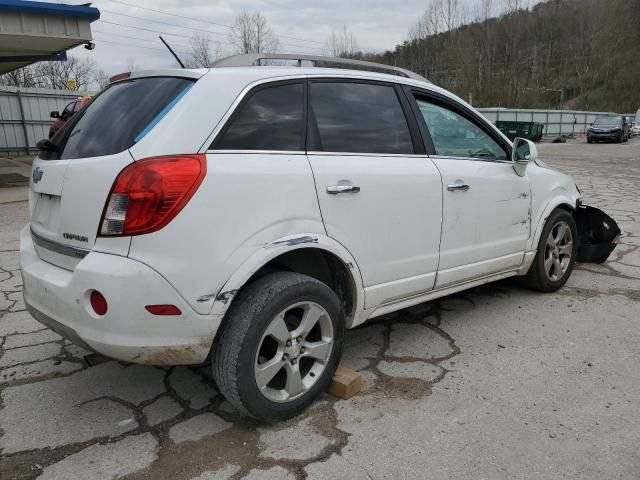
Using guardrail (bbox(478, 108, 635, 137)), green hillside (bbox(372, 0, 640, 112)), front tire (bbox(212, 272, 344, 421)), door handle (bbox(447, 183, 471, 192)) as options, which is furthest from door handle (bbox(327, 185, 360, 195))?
green hillside (bbox(372, 0, 640, 112))

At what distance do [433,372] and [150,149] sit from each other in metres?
2.05

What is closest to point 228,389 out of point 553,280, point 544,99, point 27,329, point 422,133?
point 422,133

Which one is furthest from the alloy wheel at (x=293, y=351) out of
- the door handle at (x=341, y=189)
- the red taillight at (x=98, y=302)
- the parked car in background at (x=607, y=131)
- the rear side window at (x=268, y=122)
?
the parked car in background at (x=607, y=131)

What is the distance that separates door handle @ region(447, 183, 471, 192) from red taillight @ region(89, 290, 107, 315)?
6.91ft

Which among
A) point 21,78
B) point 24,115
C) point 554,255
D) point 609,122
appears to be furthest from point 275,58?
point 21,78

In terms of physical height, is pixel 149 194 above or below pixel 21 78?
below

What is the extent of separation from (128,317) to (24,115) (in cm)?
1836

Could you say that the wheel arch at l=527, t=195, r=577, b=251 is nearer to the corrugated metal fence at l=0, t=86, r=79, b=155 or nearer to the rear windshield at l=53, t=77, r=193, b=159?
the rear windshield at l=53, t=77, r=193, b=159

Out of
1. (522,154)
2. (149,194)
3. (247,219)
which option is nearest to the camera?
(149,194)

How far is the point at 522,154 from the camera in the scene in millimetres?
3840

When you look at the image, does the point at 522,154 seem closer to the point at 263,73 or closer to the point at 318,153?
the point at 318,153

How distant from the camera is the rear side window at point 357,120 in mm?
2811

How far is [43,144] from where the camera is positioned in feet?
9.23

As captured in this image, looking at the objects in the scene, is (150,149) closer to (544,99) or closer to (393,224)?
(393,224)
